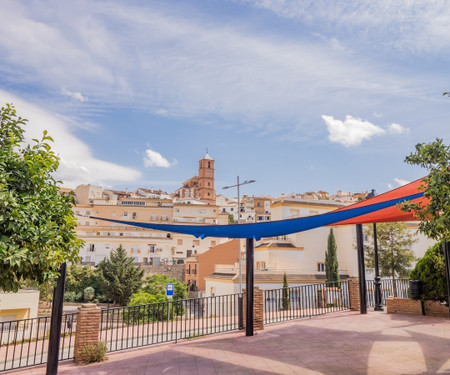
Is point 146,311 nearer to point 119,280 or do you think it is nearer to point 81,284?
point 119,280

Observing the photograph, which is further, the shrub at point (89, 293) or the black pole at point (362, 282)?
the shrub at point (89, 293)

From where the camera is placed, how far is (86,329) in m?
7.81

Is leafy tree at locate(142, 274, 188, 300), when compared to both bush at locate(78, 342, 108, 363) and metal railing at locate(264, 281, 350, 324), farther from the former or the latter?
bush at locate(78, 342, 108, 363)

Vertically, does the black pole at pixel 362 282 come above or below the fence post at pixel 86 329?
above

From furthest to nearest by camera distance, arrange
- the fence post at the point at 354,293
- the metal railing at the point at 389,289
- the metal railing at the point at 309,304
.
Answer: the metal railing at the point at 389,289 < the fence post at the point at 354,293 < the metal railing at the point at 309,304

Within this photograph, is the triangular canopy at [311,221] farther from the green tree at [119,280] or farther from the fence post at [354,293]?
the green tree at [119,280]

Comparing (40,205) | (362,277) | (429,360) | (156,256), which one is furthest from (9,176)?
(156,256)

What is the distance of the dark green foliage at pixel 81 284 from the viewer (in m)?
34.8

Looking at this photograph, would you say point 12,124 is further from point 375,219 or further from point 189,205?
point 189,205

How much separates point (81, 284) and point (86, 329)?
103 ft

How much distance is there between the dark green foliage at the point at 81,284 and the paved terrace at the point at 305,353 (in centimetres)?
2885

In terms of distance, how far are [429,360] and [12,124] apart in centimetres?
795

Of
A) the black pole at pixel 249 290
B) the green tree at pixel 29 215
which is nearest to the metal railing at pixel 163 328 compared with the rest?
the black pole at pixel 249 290

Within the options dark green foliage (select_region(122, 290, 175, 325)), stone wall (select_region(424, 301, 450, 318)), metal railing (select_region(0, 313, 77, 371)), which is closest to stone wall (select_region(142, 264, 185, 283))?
dark green foliage (select_region(122, 290, 175, 325))
